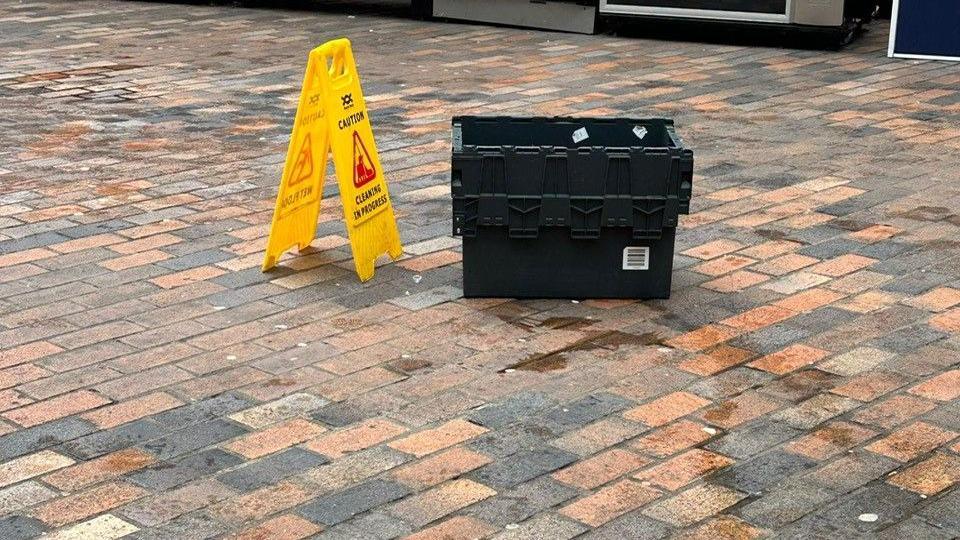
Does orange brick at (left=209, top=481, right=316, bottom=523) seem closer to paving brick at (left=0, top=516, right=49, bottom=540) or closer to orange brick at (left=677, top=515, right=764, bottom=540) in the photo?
paving brick at (left=0, top=516, right=49, bottom=540)

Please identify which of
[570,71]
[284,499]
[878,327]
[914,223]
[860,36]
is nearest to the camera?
[284,499]

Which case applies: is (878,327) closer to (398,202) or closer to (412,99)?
(398,202)

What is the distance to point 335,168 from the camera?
7.23 meters

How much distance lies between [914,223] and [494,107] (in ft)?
12.8

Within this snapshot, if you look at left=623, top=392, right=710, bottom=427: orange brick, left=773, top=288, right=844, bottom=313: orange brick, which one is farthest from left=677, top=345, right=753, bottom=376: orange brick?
left=773, top=288, right=844, bottom=313: orange brick

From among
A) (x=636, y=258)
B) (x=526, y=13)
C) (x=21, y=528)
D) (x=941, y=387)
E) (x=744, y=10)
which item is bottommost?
(x=21, y=528)

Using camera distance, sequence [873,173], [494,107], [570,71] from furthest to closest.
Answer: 1. [570,71]
2. [494,107]
3. [873,173]

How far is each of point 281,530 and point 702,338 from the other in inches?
92.0

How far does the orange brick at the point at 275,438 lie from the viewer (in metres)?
5.23

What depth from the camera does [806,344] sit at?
627 centimetres

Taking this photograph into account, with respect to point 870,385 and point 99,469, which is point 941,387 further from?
point 99,469

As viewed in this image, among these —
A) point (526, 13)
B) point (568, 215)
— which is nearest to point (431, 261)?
point (568, 215)

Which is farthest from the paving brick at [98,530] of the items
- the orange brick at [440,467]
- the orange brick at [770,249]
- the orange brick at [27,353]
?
the orange brick at [770,249]

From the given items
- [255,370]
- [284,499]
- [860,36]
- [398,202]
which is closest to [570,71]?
[860,36]
